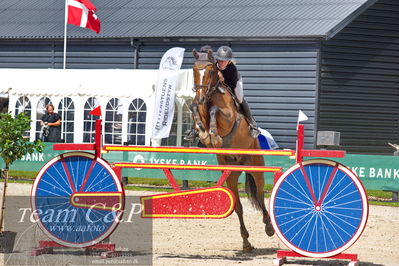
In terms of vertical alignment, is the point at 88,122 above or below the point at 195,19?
below

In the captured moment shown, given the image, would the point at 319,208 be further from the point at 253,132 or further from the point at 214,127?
the point at 253,132

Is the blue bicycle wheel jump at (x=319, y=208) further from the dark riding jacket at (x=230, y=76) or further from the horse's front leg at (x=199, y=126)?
the dark riding jacket at (x=230, y=76)

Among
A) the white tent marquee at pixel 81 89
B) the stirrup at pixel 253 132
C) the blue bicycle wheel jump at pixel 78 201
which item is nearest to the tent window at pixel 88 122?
the white tent marquee at pixel 81 89

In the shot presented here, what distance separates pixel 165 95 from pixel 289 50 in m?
4.73

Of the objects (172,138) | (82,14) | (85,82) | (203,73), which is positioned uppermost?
(82,14)

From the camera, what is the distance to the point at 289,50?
27281mm

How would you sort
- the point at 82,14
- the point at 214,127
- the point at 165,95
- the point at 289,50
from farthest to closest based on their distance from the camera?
the point at 82,14, the point at 289,50, the point at 165,95, the point at 214,127

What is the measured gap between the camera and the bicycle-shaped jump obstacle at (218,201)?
32.7 ft

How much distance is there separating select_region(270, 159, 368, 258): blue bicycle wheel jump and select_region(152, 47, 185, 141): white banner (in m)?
14.2

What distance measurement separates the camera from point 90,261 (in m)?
9.98

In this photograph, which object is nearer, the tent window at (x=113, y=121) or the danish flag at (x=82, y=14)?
the tent window at (x=113, y=121)

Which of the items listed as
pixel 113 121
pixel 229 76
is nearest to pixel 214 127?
pixel 229 76

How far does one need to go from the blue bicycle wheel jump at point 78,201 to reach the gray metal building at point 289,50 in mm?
16406

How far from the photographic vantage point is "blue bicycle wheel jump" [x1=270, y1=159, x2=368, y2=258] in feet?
32.6
